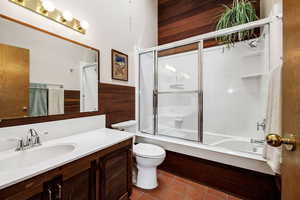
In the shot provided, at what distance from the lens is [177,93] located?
9.49 ft

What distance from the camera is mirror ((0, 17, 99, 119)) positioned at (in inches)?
41.3

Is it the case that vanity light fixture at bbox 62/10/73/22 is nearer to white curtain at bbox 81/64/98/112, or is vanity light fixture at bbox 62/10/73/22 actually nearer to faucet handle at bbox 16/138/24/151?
white curtain at bbox 81/64/98/112

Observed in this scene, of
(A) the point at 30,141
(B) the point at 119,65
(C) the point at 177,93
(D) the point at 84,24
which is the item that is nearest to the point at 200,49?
(C) the point at 177,93

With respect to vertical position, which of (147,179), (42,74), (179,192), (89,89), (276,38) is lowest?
(179,192)

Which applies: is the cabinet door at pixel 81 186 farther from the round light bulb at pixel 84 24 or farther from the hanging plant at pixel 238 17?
the hanging plant at pixel 238 17

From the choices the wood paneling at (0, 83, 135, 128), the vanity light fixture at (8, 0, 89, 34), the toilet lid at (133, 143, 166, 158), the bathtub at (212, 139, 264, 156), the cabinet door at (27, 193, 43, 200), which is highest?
the vanity light fixture at (8, 0, 89, 34)

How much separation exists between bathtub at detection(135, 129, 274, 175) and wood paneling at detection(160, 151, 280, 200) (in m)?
0.11

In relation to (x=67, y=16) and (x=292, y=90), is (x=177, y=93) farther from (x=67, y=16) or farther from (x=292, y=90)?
(x=292, y=90)

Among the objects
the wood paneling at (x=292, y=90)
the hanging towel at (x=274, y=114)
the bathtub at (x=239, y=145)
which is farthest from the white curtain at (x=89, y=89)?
the bathtub at (x=239, y=145)

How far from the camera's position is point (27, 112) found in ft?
3.75

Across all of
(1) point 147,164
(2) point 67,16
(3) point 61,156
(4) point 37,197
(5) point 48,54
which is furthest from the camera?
(1) point 147,164

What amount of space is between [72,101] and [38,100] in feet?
1.01

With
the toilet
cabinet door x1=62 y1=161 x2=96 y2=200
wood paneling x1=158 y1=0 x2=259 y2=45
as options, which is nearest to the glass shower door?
wood paneling x1=158 y1=0 x2=259 y2=45

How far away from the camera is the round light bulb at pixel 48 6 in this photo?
4.11ft
